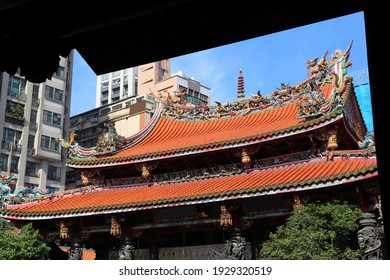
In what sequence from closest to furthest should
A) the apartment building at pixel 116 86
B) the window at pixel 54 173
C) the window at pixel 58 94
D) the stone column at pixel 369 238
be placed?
1. the stone column at pixel 369 238
2. the window at pixel 54 173
3. the window at pixel 58 94
4. the apartment building at pixel 116 86

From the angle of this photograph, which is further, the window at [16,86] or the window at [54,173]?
the window at [54,173]

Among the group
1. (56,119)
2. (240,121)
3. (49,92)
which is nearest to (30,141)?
(56,119)

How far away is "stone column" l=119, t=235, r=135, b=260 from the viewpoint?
17.1 meters

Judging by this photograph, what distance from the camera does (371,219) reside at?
13250 mm

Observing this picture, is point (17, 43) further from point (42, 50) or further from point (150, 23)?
point (150, 23)

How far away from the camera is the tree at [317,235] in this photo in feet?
40.1

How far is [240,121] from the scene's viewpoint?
2041 cm

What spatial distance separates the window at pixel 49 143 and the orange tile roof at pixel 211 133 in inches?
1099

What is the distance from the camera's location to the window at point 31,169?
45.9 metres

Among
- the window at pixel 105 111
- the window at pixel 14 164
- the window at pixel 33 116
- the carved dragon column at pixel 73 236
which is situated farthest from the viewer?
the window at pixel 105 111

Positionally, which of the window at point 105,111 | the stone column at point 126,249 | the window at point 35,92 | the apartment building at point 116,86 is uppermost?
the apartment building at point 116,86

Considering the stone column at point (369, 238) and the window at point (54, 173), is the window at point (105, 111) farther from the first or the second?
the stone column at point (369, 238)

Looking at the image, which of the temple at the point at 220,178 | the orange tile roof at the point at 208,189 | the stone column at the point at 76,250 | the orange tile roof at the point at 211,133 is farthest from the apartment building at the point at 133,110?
the stone column at the point at 76,250

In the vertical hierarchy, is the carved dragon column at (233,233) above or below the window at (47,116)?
below
